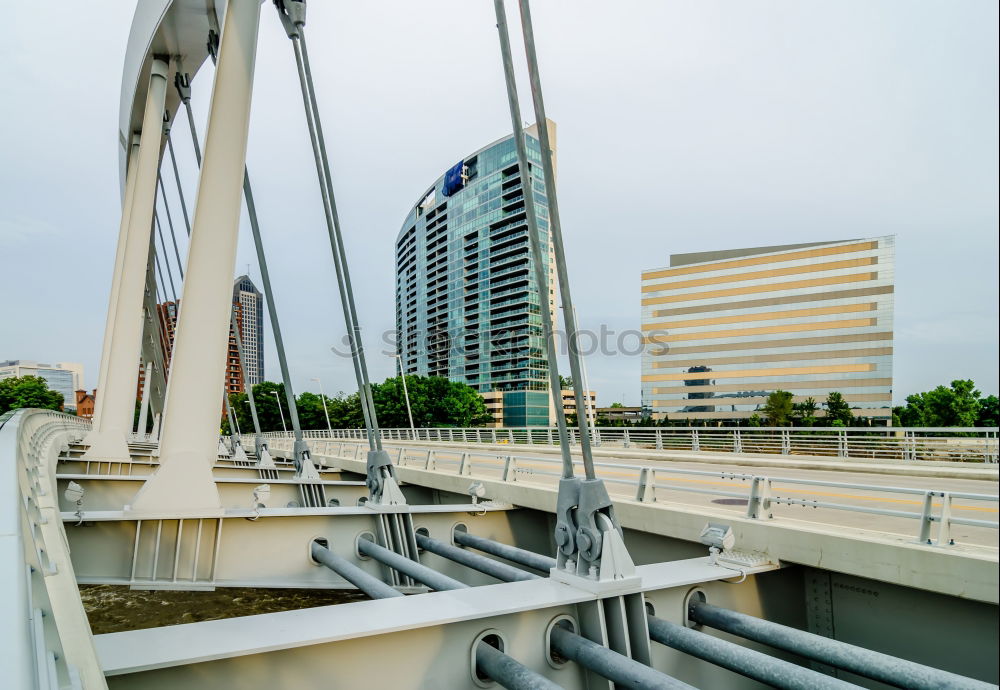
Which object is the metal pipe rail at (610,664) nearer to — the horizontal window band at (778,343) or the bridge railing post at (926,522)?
the bridge railing post at (926,522)

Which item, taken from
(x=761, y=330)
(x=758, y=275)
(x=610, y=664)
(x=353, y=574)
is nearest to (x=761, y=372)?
(x=761, y=330)

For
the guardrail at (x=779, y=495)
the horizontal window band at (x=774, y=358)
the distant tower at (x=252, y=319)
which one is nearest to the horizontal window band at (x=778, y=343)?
the horizontal window band at (x=774, y=358)

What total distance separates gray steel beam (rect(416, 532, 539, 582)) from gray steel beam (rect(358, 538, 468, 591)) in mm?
423

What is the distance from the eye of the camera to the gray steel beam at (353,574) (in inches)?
276

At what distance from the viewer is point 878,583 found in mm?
6969

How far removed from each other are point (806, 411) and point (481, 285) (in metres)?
62.0

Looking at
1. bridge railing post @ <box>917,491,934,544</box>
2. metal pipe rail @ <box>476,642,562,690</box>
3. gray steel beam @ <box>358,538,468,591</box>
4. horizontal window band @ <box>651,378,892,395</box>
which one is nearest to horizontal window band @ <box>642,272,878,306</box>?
horizontal window band @ <box>651,378,892,395</box>

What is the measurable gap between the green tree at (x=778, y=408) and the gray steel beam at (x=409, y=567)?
11207cm

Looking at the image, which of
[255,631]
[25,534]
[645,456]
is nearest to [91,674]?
[25,534]

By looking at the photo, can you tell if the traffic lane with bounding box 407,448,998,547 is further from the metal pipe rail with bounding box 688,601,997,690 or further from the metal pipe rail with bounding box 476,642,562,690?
the metal pipe rail with bounding box 476,642,562,690

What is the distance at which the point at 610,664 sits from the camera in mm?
4621

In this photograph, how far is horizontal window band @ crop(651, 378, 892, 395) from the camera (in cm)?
11488

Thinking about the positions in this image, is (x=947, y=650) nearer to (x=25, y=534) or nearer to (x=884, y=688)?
(x=884, y=688)

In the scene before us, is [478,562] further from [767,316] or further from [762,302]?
[767,316]
